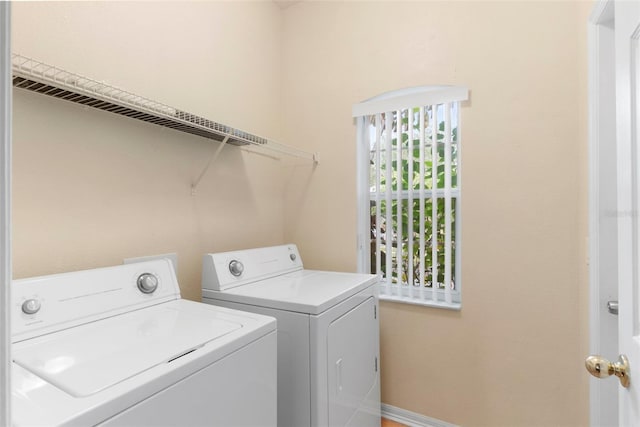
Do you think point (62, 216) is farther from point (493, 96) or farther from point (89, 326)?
point (493, 96)

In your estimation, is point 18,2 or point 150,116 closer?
point 18,2

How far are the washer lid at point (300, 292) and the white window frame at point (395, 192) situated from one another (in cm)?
35

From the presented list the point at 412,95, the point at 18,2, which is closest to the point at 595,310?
the point at 412,95

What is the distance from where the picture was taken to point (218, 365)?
90cm

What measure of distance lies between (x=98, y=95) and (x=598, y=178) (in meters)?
1.95

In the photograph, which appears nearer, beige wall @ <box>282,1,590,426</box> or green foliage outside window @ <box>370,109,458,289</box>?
beige wall @ <box>282,1,590,426</box>

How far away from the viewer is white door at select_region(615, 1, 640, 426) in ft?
2.26

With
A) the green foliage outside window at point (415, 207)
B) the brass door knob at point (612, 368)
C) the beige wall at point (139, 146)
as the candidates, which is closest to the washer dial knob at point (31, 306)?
the beige wall at point (139, 146)

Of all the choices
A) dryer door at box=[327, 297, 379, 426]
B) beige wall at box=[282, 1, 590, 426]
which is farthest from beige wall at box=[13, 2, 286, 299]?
dryer door at box=[327, 297, 379, 426]

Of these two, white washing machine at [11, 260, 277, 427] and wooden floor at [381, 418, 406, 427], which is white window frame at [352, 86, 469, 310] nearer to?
wooden floor at [381, 418, 406, 427]

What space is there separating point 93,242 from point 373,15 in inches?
81.6

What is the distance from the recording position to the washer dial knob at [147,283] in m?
1.29

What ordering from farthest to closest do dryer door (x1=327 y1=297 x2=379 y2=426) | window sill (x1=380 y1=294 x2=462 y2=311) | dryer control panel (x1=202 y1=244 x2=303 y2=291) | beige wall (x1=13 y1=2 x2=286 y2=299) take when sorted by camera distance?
window sill (x1=380 y1=294 x2=462 y2=311) → dryer control panel (x1=202 y1=244 x2=303 y2=291) → dryer door (x1=327 y1=297 x2=379 y2=426) → beige wall (x1=13 y1=2 x2=286 y2=299)

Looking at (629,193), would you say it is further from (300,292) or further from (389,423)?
(389,423)
